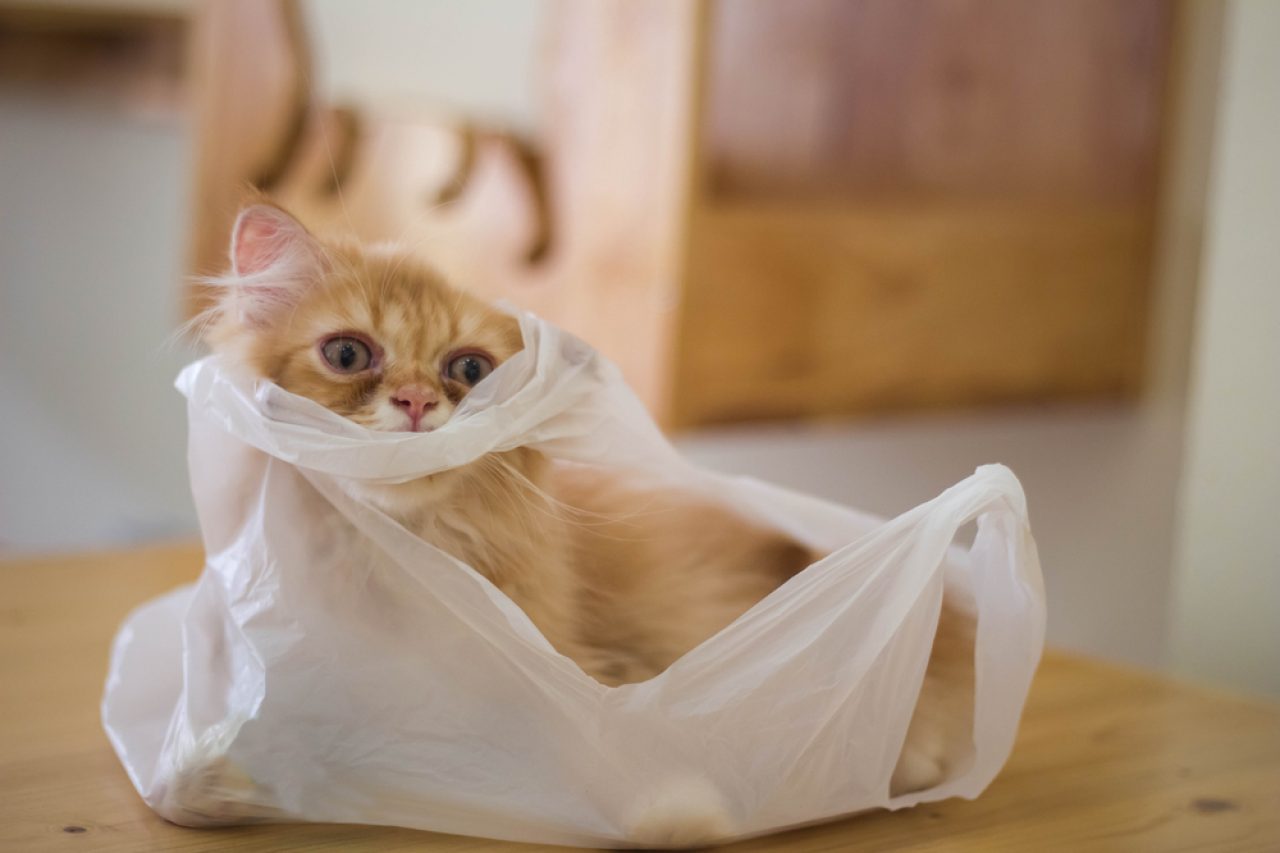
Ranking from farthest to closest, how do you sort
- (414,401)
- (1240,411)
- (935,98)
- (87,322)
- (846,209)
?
(87,322), (935,98), (846,209), (1240,411), (414,401)

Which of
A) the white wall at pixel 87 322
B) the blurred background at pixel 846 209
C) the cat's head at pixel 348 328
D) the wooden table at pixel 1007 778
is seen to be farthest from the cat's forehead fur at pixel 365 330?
the white wall at pixel 87 322

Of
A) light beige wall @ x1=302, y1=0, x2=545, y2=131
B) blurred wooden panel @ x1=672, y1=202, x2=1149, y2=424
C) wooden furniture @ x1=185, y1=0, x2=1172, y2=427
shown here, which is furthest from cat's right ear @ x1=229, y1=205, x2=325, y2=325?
light beige wall @ x1=302, y1=0, x2=545, y2=131

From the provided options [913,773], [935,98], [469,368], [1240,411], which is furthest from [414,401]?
[935,98]

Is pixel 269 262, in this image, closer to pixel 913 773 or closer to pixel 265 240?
pixel 265 240

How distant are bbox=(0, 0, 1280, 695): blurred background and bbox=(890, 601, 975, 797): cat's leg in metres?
0.53

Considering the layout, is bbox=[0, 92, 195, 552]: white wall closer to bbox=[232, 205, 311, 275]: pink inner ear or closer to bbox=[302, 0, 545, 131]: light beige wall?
bbox=[302, 0, 545, 131]: light beige wall

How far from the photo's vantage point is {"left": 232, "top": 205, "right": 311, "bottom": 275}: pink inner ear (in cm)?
74

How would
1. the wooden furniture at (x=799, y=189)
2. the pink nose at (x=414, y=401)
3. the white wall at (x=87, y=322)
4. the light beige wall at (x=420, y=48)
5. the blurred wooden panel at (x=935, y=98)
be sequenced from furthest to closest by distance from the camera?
the white wall at (x=87, y=322)
the light beige wall at (x=420, y=48)
the blurred wooden panel at (x=935, y=98)
the wooden furniture at (x=799, y=189)
the pink nose at (x=414, y=401)

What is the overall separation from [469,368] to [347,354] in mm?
71

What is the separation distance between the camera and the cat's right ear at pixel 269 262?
0.74 metres

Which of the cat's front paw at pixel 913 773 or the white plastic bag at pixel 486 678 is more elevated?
the white plastic bag at pixel 486 678

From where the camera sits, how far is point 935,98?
2.11m

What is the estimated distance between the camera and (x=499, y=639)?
706 mm

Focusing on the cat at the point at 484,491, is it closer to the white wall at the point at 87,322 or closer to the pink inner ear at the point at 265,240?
the pink inner ear at the point at 265,240
